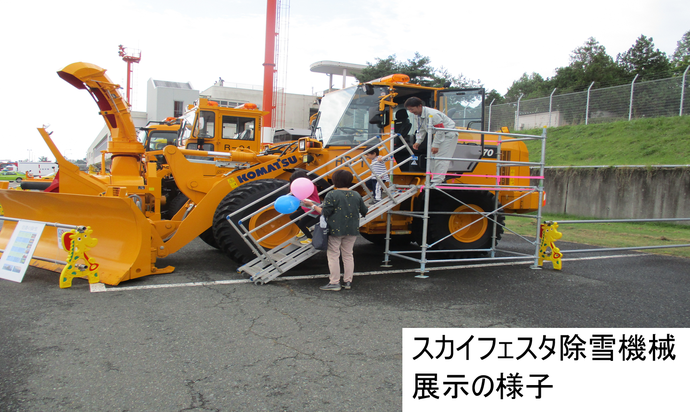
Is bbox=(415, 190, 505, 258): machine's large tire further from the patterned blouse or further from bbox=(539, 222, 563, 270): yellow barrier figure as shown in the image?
the patterned blouse

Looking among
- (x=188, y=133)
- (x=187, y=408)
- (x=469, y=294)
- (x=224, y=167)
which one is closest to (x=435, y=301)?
(x=469, y=294)

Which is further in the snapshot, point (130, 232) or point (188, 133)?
point (188, 133)

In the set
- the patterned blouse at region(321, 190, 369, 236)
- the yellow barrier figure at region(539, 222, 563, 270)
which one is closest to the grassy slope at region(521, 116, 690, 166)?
the yellow barrier figure at region(539, 222, 563, 270)

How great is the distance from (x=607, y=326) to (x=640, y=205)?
12.1m

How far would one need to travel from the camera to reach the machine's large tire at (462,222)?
7.59m

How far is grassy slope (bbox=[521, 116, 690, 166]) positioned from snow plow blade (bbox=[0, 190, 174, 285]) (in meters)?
16.1

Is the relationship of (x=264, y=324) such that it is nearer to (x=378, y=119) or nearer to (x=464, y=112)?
(x=378, y=119)

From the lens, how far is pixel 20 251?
6.10 m

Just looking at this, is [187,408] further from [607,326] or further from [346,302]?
→ [607,326]

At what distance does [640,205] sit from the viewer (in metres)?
14.5

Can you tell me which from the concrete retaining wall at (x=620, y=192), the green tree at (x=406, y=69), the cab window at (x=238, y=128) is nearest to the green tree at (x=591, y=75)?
the green tree at (x=406, y=69)

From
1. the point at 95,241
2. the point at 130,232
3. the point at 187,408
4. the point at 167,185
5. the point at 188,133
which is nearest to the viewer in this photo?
the point at 187,408

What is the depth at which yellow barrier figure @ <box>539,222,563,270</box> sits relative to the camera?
7.43m

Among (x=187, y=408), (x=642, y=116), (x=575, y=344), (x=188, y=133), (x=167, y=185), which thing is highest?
(x=642, y=116)
